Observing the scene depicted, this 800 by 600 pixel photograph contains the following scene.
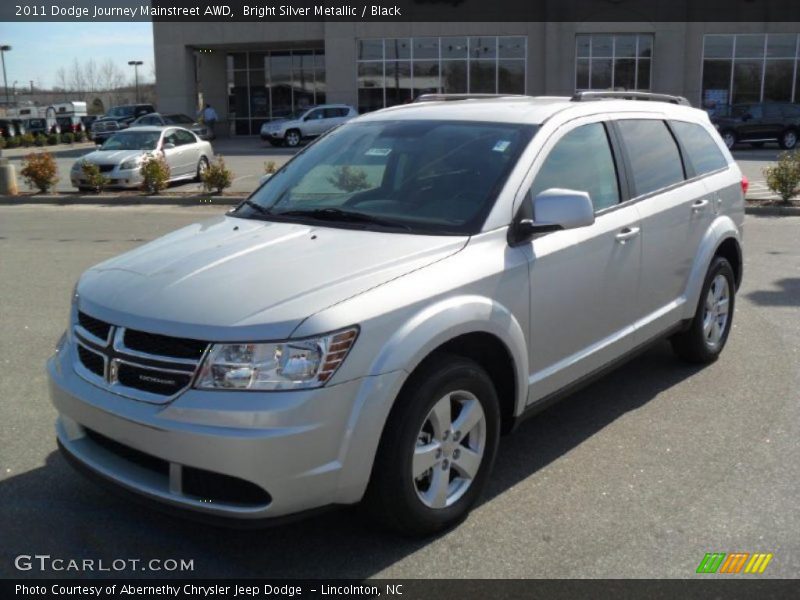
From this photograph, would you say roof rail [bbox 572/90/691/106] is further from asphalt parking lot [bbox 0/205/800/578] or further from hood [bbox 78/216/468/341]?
asphalt parking lot [bbox 0/205/800/578]

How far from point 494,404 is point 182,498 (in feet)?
4.64

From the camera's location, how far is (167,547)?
3.55m

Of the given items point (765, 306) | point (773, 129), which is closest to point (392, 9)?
point (773, 129)

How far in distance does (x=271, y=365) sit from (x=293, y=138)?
108ft

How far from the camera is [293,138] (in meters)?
34.9

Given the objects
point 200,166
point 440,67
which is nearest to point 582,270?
point 200,166

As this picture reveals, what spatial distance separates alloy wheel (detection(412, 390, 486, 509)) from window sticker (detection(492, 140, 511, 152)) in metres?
1.34

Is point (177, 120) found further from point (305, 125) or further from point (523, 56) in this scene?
point (523, 56)

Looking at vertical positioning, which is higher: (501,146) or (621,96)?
(621,96)

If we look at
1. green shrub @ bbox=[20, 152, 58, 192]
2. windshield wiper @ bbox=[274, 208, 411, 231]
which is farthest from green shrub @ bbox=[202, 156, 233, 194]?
windshield wiper @ bbox=[274, 208, 411, 231]

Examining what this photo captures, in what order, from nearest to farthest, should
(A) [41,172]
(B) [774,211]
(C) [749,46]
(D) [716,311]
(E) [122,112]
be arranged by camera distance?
(D) [716,311], (B) [774,211], (A) [41,172], (C) [749,46], (E) [122,112]

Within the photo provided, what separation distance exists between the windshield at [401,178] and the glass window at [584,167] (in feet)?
0.64

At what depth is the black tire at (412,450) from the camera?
10.7ft

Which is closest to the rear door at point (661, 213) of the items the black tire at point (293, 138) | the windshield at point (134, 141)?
the windshield at point (134, 141)
